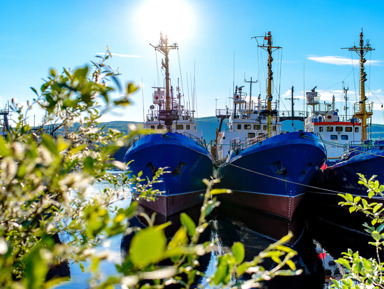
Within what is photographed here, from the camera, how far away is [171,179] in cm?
1656

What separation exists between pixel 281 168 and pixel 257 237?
3.67m

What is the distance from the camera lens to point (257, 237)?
1523 centimetres

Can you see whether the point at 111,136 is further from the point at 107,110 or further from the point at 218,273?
the point at 218,273

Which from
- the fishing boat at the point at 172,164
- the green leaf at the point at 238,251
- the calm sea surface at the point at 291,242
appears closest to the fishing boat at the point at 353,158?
the calm sea surface at the point at 291,242

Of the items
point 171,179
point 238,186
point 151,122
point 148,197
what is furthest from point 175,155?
point 148,197

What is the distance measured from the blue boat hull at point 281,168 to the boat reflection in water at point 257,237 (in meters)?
1.02

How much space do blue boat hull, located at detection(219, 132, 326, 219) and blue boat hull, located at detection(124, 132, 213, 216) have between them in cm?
289

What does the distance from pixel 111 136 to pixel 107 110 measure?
1.71m

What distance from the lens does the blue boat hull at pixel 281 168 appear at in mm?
15859

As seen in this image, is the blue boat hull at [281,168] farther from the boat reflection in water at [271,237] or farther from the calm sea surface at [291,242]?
the calm sea surface at [291,242]

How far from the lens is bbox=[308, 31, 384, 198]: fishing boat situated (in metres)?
15.6

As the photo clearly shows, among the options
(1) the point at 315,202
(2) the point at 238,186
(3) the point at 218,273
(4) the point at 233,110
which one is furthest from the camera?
(4) the point at 233,110

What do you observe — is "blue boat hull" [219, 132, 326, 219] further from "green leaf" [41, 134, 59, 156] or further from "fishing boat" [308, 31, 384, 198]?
"green leaf" [41, 134, 59, 156]

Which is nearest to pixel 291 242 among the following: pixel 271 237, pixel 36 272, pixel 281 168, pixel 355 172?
pixel 271 237
